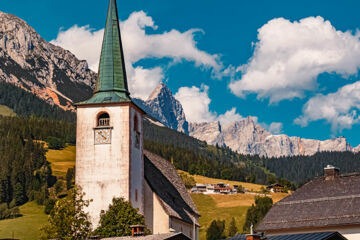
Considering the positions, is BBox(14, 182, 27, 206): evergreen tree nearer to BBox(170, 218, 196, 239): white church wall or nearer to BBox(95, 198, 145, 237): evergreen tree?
BBox(170, 218, 196, 239): white church wall

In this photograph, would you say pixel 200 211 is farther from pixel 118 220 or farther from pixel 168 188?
pixel 118 220

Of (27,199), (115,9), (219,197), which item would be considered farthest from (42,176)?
Answer: (115,9)

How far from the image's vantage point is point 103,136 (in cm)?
5791

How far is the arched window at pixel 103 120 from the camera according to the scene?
58550 mm

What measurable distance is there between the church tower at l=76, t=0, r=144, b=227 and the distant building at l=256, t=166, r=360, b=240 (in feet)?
42.1

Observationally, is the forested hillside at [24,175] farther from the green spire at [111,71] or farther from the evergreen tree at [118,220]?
the evergreen tree at [118,220]

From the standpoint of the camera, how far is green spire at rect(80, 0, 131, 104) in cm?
5959

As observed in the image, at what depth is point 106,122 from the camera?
58.7m

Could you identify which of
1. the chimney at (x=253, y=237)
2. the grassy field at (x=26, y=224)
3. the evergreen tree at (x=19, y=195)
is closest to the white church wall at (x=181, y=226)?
the chimney at (x=253, y=237)

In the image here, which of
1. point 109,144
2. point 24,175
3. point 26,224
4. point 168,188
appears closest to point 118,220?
point 109,144

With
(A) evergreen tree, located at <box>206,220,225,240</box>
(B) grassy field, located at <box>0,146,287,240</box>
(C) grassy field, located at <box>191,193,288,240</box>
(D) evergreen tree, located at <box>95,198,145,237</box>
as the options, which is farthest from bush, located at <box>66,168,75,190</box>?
(D) evergreen tree, located at <box>95,198,145,237</box>

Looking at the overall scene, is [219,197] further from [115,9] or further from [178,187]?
[115,9]

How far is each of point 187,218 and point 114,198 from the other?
13.1 m

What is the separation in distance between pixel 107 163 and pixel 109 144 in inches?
71.0
